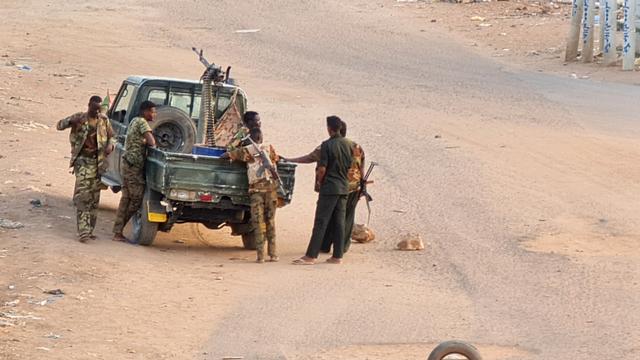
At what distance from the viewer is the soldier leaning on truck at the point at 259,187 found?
14852 millimetres

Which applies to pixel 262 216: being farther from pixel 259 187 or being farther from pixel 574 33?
pixel 574 33

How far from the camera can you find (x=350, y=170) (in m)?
15.4

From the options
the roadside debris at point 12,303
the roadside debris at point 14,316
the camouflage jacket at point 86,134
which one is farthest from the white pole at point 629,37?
the roadside debris at point 14,316

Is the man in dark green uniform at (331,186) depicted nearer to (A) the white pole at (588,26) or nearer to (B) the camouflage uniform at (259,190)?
(B) the camouflage uniform at (259,190)

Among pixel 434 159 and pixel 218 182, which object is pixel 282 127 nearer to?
pixel 434 159

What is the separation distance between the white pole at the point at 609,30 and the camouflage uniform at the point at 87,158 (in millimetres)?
19718

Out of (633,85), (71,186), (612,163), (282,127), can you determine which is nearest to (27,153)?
(71,186)

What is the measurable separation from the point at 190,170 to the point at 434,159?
313 inches

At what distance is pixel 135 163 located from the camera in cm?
1535

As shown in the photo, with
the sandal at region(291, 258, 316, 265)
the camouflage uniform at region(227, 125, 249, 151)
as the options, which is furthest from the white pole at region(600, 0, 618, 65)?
the camouflage uniform at region(227, 125, 249, 151)

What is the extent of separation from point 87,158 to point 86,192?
1.26 ft

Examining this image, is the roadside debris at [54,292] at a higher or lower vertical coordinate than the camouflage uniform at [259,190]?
lower

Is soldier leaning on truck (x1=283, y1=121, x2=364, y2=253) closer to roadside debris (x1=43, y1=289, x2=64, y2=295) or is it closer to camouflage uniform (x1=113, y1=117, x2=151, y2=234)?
camouflage uniform (x1=113, y1=117, x2=151, y2=234)

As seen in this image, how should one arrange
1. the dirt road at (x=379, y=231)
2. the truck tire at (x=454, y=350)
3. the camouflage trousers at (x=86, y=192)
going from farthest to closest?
the camouflage trousers at (x=86, y=192), the dirt road at (x=379, y=231), the truck tire at (x=454, y=350)
